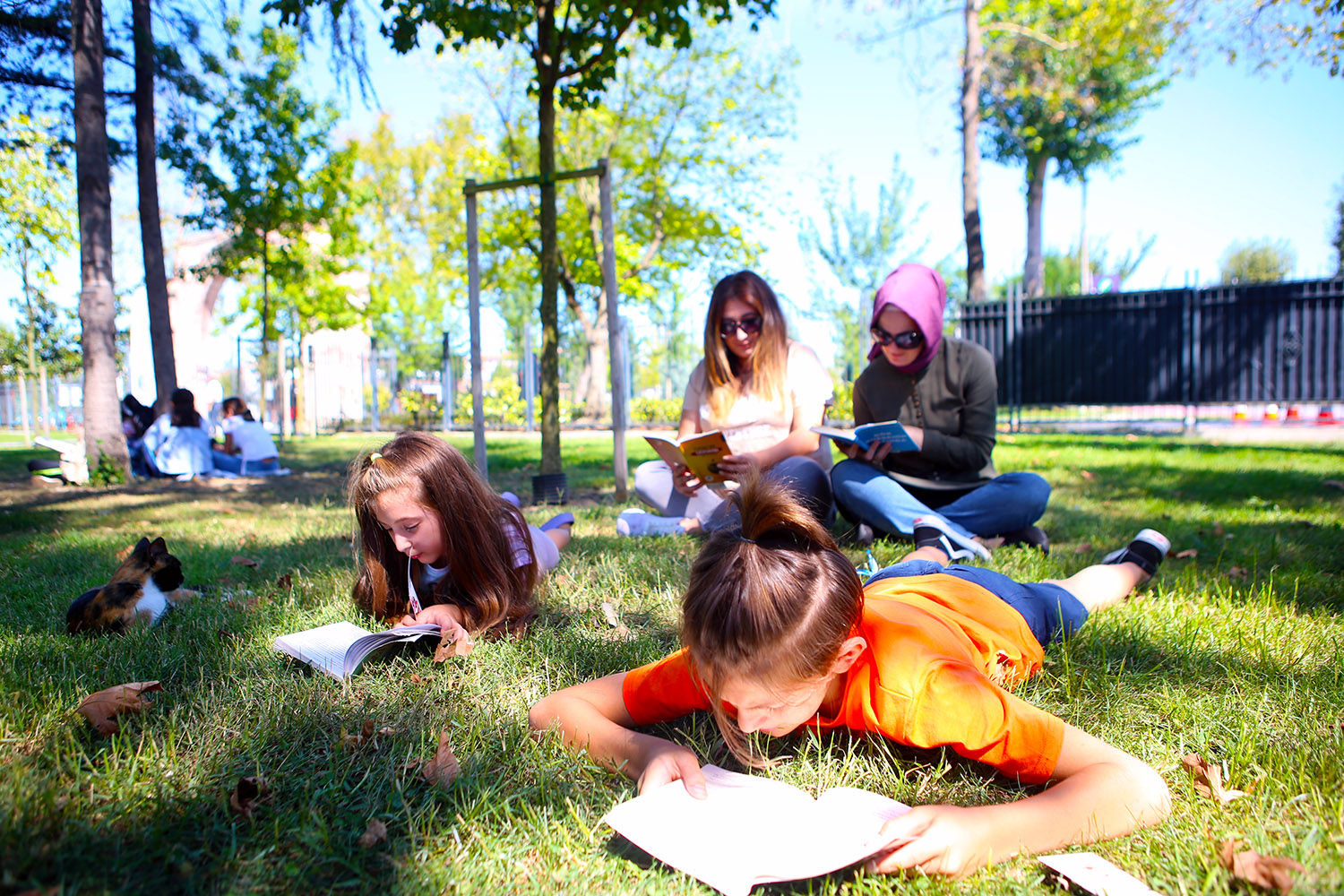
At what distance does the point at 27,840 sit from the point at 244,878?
0.37 meters

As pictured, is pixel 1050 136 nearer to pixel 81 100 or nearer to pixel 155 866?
pixel 81 100

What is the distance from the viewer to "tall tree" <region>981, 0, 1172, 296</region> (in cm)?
1608

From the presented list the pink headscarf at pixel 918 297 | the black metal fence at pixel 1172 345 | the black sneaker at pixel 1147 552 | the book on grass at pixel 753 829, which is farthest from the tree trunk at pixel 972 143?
the book on grass at pixel 753 829

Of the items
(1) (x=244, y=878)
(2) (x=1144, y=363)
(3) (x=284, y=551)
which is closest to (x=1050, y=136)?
(2) (x=1144, y=363)

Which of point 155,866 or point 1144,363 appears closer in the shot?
point 155,866

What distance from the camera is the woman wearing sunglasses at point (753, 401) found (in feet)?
14.0

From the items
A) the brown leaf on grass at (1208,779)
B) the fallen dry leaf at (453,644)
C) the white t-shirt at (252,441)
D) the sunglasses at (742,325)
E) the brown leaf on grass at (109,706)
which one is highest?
the sunglasses at (742,325)

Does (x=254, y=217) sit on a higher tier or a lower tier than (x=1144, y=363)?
higher

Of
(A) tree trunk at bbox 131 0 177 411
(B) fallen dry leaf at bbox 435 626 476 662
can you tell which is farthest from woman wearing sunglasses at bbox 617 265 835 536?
(A) tree trunk at bbox 131 0 177 411

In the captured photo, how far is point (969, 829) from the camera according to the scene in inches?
57.7

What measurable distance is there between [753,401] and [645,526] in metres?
0.92

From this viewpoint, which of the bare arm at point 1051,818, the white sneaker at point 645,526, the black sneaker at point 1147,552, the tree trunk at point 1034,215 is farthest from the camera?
the tree trunk at point 1034,215

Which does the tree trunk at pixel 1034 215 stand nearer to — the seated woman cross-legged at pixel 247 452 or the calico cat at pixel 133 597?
the seated woman cross-legged at pixel 247 452

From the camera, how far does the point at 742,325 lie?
4.33 meters
